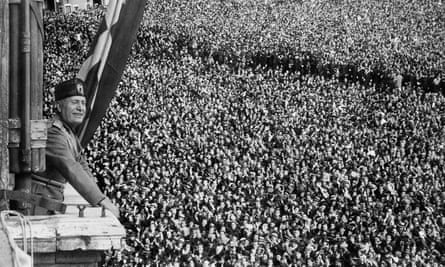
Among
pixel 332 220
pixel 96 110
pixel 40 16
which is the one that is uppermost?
pixel 40 16

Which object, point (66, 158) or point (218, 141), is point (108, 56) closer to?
point (66, 158)

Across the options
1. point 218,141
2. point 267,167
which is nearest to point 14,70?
point 267,167

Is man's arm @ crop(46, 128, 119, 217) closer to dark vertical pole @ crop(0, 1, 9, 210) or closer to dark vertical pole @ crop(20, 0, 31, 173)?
dark vertical pole @ crop(20, 0, 31, 173)

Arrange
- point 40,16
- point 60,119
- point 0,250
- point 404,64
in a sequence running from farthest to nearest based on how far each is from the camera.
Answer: point 404,64
point 60,119
point 40,16
point 0,250

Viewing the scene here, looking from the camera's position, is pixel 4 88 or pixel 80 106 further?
pixel 80 106

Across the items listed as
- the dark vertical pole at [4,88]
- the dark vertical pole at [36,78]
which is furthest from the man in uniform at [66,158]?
the dark vertical pole at [4,88]

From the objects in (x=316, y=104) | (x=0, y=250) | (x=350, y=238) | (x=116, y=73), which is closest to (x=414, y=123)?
(x=316, y=104)

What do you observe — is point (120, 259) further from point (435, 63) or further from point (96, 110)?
point (435, 63)

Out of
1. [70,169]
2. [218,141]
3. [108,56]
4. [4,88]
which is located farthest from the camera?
[218,141]
